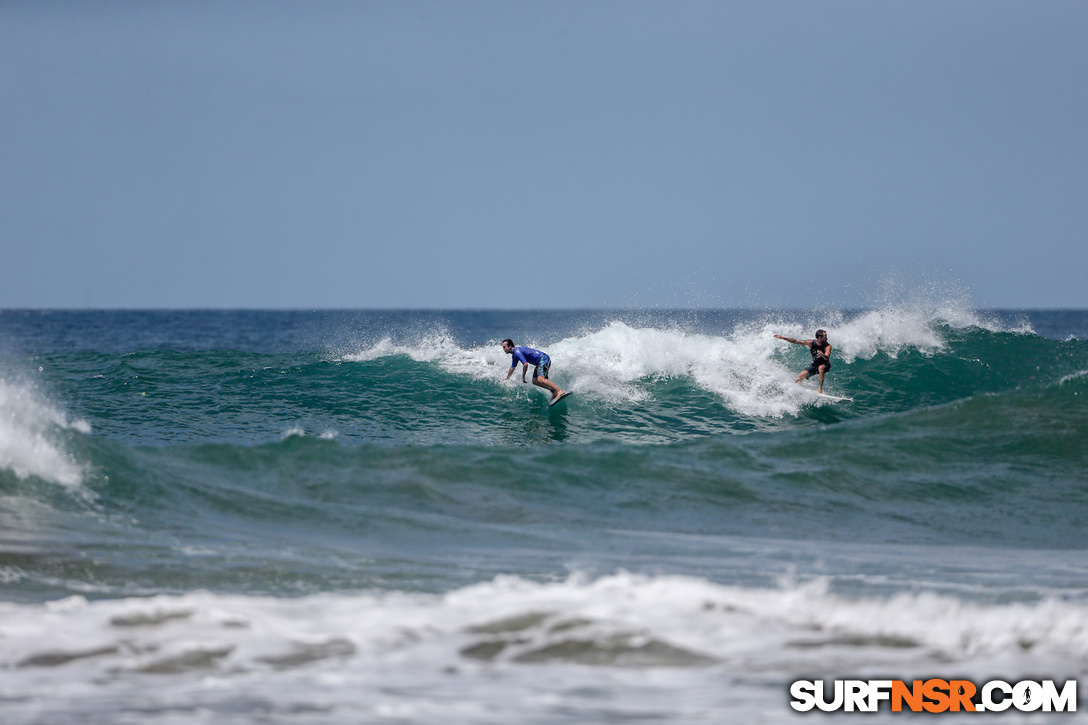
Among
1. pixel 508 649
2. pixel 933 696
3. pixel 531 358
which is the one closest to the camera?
pixel 933 696

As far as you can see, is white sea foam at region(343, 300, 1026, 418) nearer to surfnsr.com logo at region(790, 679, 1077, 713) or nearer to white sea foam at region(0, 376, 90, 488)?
white sea foam at region(0, 376, 90, 488)

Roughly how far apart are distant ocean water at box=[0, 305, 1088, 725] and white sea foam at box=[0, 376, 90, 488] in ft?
0.10

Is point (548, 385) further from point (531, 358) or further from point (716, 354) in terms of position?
point (716, 354)

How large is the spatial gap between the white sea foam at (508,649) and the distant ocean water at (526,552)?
0.07 feet

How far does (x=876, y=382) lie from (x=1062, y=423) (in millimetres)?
5927

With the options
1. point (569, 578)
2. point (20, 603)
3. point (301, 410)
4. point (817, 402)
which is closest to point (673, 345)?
point (817, 402)

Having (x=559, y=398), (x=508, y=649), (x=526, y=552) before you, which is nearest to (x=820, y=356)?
(x=559, y=398)

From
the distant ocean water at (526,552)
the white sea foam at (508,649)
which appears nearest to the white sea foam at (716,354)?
the distant ocean water at (526,552)

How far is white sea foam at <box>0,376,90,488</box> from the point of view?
8867 mm

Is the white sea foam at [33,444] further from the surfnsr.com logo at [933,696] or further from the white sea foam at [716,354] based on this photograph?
the white sea foam at [716,354]

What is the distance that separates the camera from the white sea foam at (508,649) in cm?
434

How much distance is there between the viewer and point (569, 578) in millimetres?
6316

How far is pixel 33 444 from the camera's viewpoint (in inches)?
361

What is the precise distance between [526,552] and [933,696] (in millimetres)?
3666
